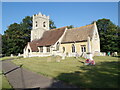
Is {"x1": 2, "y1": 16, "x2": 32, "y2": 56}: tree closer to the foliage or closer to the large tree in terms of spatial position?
the large tree

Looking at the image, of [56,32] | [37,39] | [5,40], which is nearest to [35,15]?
[37,39]

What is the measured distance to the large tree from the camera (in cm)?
5009

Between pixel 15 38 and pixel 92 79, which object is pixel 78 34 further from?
pixel 15 38

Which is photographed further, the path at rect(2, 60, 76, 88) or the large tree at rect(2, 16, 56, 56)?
the large tree at rect(2, 16, 56, 56)

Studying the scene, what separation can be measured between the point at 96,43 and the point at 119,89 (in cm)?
2724

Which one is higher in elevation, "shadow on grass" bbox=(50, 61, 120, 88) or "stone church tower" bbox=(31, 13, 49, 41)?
"stone church tower" bbox=(31, 13, 49, 41)

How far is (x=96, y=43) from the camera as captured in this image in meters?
32.3

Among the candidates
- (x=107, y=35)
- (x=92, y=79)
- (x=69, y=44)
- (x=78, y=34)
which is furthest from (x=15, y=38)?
(x=92, y=79)

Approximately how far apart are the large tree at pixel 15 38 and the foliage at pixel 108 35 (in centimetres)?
3188

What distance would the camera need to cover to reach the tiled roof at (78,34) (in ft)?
102

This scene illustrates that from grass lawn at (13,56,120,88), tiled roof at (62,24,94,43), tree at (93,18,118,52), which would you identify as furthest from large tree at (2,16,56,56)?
grass lawn at (13,56,120,88)

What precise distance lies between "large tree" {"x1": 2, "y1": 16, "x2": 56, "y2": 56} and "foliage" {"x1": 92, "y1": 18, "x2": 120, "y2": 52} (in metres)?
31.9

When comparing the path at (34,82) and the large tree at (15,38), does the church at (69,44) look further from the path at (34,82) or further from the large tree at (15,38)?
the path at (34,82)

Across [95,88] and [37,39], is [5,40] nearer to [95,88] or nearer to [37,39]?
[37,39]
